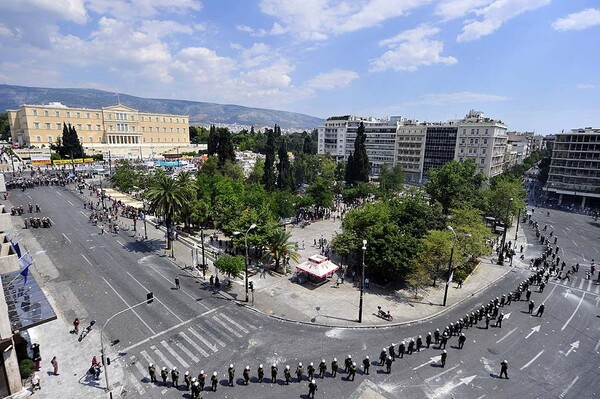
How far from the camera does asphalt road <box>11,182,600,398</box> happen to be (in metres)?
19.2

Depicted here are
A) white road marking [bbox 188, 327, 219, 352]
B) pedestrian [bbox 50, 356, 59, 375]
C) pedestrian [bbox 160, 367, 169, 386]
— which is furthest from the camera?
white road marking [bbox 188, 327, 219, 352]

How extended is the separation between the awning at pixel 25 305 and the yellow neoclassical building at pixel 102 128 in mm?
101327

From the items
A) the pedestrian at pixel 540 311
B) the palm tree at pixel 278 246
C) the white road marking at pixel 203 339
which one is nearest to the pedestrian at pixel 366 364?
the white road marking at pixel 203 339

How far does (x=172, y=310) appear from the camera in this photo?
26.7 meters

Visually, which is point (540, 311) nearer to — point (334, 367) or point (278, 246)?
point (334, 367)

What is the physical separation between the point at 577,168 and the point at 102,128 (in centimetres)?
14632

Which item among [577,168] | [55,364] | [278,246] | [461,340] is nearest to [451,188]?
[278,246]

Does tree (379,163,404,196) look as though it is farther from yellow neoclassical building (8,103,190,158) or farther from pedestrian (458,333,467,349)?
yellow neoclassical building (8,103,190,158)

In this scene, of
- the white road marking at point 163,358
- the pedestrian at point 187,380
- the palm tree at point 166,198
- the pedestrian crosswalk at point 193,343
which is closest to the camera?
the pedestrian at point 187,380

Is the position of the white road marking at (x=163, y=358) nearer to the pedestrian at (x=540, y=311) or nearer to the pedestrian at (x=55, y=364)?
the pedestrian at (x=55, y=364)

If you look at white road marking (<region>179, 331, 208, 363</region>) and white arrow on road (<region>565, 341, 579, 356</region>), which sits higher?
white road marking (<region>179, 331, 208, 363</region>)

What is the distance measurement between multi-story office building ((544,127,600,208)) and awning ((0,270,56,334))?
101165 mm

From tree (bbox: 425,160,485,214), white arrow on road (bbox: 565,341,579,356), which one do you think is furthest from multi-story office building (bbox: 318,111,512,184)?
white arrow on road (bbox: 565,341,579,356)

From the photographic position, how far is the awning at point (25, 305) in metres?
18.5
